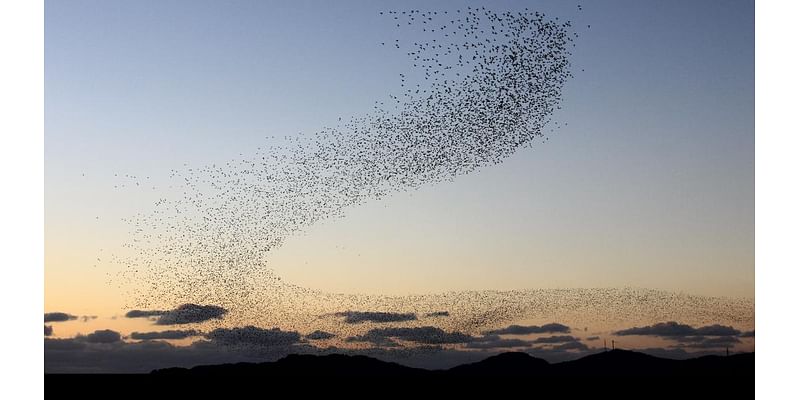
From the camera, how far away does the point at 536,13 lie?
556 inches
